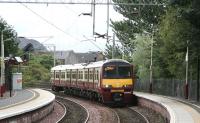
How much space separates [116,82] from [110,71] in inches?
33.5

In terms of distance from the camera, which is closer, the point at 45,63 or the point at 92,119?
the point at 92,119

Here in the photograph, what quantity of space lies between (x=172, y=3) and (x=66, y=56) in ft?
407

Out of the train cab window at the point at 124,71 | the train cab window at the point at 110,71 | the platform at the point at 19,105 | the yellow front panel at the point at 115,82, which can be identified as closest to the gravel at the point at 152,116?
the yellow front panel at the point at 115,82

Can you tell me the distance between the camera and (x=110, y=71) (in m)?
38.8

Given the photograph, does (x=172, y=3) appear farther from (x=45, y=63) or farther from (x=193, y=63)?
(x=45, y=63)

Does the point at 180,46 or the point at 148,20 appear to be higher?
the point at 148,20

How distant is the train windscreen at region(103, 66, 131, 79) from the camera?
38812 millimetres

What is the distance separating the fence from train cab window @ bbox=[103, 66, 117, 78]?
578 centimetres

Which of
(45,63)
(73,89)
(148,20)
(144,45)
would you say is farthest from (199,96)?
(45,63)

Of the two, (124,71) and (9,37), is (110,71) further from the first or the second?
(9,37)

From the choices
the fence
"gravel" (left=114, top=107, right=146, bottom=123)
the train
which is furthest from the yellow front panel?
the fence

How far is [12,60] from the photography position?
48000 millimetres

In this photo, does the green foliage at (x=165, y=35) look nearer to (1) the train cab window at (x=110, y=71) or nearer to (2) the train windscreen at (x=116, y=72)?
(2) the train windscreen at (x=116, y=72)

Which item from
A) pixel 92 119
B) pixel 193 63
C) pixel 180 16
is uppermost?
pixel 180 16
